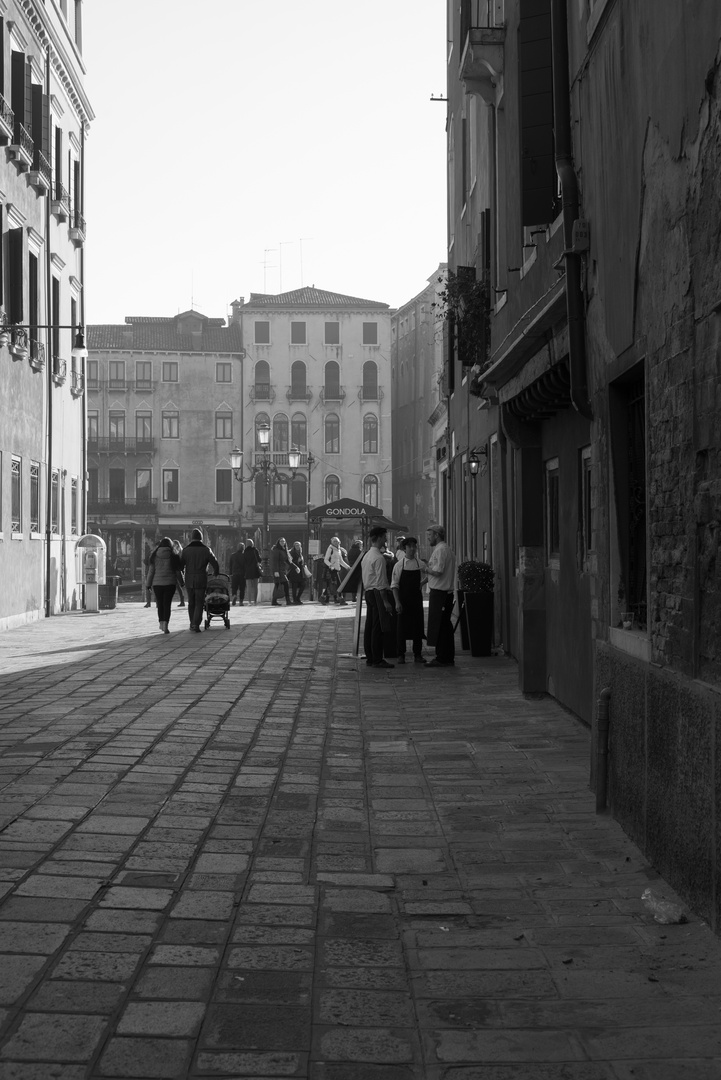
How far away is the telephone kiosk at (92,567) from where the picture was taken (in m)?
31.1

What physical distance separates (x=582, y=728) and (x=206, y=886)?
16.7 ft

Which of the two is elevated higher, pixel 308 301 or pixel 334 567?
pixel 308 301

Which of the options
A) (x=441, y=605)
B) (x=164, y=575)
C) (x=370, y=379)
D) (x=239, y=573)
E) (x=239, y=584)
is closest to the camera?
(x=441, y=605)

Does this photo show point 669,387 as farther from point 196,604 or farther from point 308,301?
point 308,301

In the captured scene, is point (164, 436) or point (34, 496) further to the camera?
point (164, 436)

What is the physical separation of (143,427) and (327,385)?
10606 mm

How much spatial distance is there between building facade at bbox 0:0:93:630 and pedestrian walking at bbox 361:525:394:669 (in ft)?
25.0

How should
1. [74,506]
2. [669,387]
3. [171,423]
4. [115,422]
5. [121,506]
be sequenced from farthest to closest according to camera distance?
[171,423], [115,422], [121,506], [74,506], [669,387]

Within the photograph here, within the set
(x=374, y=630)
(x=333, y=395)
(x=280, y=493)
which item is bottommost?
(x=374, y=630)

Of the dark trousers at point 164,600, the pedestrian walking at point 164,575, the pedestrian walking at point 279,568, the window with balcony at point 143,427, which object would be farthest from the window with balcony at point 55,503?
the window with balcony at point 143,427

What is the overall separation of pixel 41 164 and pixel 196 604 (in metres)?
10.5

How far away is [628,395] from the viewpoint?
7.52m

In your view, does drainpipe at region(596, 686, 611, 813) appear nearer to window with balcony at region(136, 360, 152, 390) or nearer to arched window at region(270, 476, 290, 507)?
arched window at region(270, 476, 290, 507)

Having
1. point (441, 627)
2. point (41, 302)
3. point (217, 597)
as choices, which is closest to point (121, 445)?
point (41, 302)
